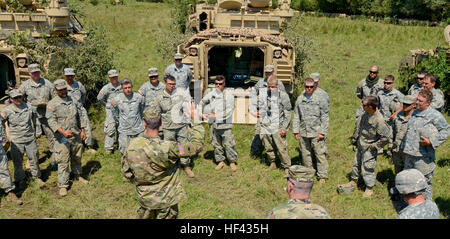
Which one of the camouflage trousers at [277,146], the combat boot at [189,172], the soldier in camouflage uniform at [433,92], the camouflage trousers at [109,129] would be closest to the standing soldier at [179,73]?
the camouflage trousers at [109,129]

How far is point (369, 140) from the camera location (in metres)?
6.66

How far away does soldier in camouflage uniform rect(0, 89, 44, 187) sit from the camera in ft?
22.4

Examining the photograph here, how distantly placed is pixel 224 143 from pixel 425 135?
141 inches

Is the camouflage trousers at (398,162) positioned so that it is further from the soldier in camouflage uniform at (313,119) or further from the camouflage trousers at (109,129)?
the camouflage trousers at (109,129)

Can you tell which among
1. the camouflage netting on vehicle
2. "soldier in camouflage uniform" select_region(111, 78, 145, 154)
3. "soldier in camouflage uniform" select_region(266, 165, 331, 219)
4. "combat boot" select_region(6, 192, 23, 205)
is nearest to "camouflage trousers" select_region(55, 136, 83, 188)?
"combat boot" select_region(6, 192, 23, 205)

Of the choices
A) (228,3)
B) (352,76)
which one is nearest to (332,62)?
(352,76)

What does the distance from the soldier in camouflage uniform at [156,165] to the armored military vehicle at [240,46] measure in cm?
540

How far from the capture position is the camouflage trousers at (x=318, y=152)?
7262 mm

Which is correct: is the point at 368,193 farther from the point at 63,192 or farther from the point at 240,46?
the point at 63,192

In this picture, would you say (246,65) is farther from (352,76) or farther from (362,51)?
(362,51)

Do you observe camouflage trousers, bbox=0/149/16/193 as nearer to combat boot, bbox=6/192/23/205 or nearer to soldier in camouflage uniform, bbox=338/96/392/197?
combat boot, bbox=6/192/23/205

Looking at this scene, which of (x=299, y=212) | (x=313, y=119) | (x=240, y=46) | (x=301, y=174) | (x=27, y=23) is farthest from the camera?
(x=240, y=46)

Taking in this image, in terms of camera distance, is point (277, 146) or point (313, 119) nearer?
point (313, 119)

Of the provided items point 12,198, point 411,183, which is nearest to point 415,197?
point 411,183
